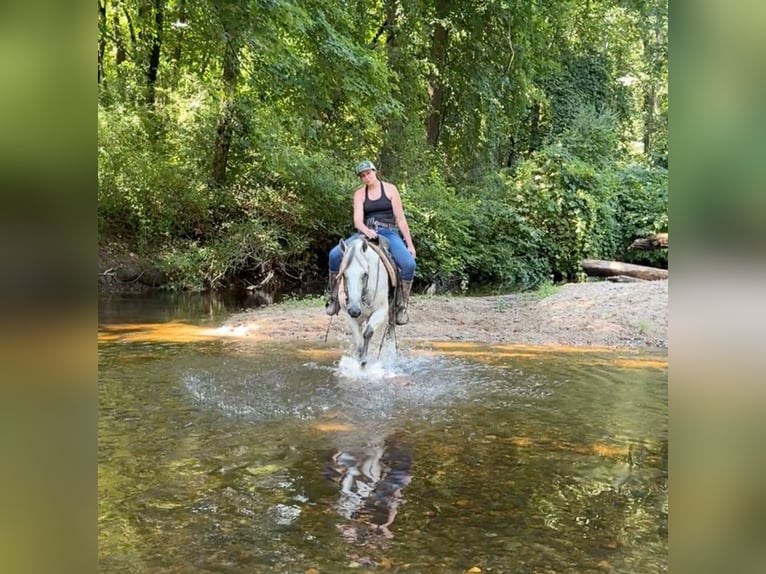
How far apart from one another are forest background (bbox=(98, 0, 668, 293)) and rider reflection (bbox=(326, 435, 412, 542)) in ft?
32.4

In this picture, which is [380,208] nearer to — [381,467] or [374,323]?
[374,323]

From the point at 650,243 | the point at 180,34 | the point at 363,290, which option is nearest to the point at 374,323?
the point at 363,290

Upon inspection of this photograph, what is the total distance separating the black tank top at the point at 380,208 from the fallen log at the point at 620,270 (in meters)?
11.8

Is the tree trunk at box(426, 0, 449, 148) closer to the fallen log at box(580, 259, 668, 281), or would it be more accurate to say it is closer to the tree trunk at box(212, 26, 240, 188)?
the tree trunk at box(212, 26, 240, 188)

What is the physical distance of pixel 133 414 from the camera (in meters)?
6.01

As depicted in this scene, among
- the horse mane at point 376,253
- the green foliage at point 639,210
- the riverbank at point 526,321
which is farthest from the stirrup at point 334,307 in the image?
the green foliage at point 639,210

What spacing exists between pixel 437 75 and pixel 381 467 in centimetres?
1935
